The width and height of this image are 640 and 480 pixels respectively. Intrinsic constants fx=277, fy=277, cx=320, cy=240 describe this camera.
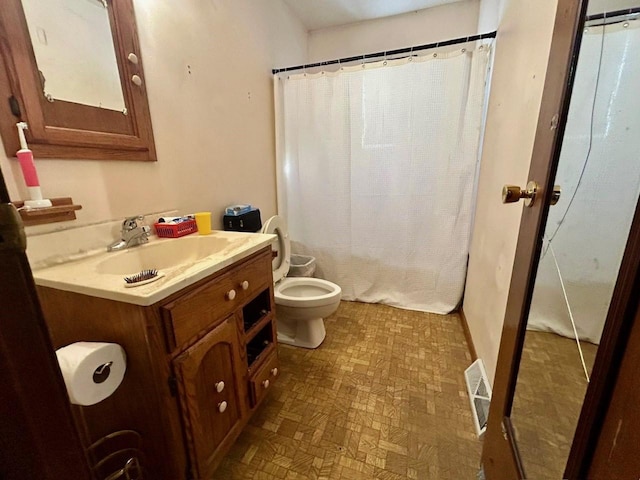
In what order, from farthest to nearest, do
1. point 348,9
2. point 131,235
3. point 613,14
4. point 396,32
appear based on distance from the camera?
1. point 396,32
2. point 348,9
3. point 131,235
4. point 613,14

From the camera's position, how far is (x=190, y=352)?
797 millimetres

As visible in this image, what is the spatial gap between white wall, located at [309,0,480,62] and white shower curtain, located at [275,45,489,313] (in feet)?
2.22

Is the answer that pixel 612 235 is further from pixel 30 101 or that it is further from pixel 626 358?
pixel 30 101

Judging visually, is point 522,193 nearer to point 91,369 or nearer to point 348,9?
point 91,369

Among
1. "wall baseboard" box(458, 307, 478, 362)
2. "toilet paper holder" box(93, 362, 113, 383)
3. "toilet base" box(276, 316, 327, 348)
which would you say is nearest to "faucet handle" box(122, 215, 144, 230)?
"toilet paper holder" box(93, 362, 113, 383)

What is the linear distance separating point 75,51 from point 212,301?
95cm

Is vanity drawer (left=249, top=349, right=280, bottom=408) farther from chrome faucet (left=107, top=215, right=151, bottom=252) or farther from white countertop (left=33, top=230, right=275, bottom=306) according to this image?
chrome faucet (left=107, top=215, right=151, bottom=252)

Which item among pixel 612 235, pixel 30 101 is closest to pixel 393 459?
pixel 612 235

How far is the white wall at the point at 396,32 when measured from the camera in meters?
2.12

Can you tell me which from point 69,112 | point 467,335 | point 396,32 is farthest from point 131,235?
point 396,32

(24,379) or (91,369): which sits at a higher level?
(24,379)

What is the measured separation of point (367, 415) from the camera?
127 centimetres

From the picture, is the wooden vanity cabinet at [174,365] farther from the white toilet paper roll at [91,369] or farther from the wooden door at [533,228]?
the wooden door at [533,228]

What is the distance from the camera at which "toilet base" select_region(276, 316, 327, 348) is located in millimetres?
1730
